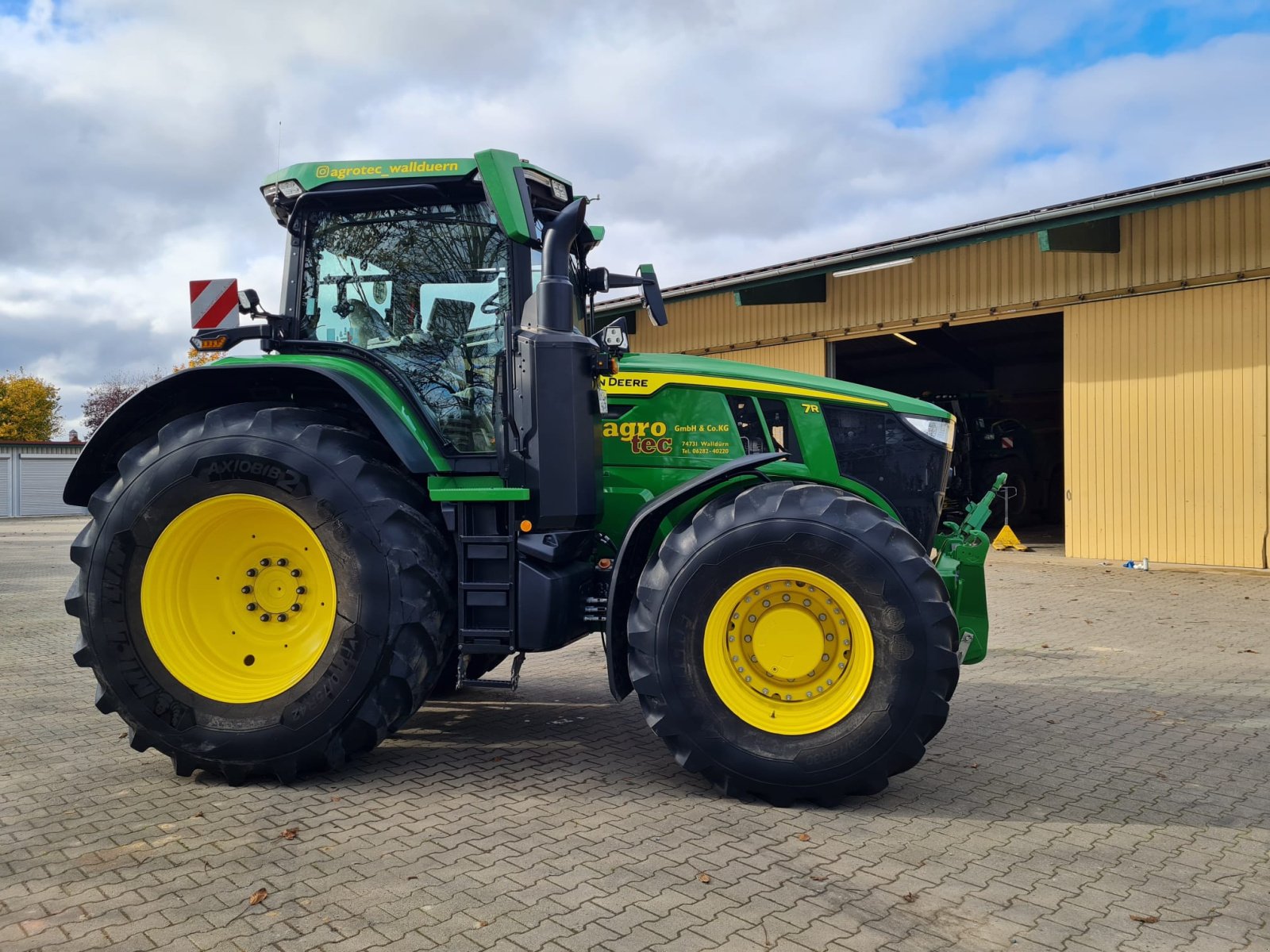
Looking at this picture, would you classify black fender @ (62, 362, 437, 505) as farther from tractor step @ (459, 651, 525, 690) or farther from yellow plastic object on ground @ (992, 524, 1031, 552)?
yellow plastic object on ground @ (992, 524, 1031, 552)

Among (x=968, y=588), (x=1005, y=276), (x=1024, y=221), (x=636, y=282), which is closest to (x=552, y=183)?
(x=636, y=282)

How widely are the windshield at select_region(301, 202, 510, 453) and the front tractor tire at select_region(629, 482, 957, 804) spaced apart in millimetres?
1258

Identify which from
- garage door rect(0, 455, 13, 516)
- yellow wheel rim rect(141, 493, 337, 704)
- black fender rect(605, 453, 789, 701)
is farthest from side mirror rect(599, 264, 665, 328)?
garage door rect(0, 455, 13, 516)

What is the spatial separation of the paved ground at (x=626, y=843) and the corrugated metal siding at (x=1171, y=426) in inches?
285

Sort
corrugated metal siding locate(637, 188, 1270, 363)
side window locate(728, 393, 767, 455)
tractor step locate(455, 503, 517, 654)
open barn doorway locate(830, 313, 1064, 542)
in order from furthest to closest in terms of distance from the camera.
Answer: open barn doorway locate(830, 313, 1064, 542), corrugated metal siding locate(637, 188, 1270, 363), side window locate(728, 393, 767, 455), tractor step locate(455, 503, 517, 654)

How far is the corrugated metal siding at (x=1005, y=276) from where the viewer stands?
39.7 feet

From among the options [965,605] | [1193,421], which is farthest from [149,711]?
[1193,421]

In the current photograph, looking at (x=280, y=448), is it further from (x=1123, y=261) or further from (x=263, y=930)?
(x=1123, y=261)

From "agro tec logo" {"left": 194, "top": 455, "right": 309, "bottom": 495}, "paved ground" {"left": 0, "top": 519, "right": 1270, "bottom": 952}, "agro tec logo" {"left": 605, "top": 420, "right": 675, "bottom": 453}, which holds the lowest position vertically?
"paved ground" {"left": 0, "top": 519, "right": 1270, "bottom": 952}

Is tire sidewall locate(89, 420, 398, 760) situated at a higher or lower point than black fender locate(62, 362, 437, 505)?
lower

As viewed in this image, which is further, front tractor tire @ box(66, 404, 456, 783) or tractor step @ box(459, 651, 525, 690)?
tractor step @ box(459, 651, 525, 690)

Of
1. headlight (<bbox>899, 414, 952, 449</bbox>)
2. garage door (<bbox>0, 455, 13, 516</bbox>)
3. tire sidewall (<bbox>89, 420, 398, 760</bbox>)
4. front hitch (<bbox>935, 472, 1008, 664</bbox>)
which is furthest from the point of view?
garage door (<bbox>0, 455, 13, 516</bbox>)

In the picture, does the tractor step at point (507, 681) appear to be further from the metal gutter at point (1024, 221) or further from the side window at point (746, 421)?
the metal gutter at point (1024, 221)

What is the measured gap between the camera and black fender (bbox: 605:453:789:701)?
426 centimetres
